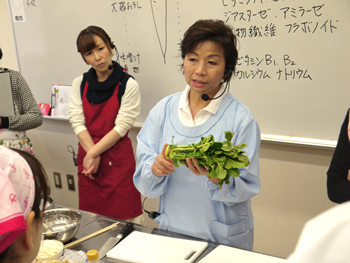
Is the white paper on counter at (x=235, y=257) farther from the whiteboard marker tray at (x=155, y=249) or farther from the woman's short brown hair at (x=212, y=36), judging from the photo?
the woman's short brown hair at (x=212, y=36)

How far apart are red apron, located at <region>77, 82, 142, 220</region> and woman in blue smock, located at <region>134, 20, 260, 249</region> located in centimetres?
94

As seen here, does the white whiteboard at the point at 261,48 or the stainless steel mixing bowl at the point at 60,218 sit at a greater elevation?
the white whiteboard at the point at 261,48

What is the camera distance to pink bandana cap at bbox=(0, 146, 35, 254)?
0.60 metres

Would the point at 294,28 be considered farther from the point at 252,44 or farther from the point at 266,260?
the point at 266,260

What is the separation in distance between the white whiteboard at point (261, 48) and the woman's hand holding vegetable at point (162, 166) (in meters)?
1.17

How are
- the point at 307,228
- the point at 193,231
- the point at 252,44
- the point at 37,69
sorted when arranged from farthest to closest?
the point at 37,69 < the point at 252,44 < the point at 193,231 < the point at 307,228

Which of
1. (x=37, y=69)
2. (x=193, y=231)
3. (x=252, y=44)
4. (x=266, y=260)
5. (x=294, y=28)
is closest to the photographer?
(x=266, y=260)

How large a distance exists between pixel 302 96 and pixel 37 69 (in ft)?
8.99

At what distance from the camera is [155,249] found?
4.32 feet

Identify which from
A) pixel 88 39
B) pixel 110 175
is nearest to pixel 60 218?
pixel 110 175

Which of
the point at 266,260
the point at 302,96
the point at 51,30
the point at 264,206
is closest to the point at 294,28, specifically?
the point at 302,96

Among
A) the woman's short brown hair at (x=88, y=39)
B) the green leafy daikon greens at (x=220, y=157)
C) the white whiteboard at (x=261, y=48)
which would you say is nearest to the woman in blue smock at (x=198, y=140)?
the green leafy daikon greens at (x=220, y=157)

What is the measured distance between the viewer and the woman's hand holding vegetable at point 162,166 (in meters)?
1.37

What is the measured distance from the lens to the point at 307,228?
34 centimetres
